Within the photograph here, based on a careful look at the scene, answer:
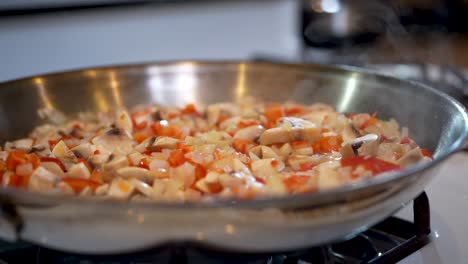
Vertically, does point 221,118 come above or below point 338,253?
above

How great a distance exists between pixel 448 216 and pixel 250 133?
0.44 metres

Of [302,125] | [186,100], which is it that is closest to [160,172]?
[302,125]

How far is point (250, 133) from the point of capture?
1105 mm

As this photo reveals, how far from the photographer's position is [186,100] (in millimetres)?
1418

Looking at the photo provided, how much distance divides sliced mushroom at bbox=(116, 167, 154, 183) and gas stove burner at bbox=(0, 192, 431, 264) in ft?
0.45

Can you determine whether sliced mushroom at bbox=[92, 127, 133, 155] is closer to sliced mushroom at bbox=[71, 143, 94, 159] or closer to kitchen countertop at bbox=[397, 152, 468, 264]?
sliced mushroom at bbox=[71, 143, 94, 159]

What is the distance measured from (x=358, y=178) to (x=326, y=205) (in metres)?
0.18

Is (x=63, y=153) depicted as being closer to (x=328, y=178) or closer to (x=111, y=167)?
(x=111, y=167)

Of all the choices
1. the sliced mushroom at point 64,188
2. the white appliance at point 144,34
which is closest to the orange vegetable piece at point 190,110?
the sliced mushroom at point 64,188

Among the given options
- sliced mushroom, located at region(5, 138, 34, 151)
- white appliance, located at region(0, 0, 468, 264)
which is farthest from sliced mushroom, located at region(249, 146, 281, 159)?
white appliance, located at region(0, 0, 468, 264)

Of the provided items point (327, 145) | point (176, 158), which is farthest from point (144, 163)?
point (327, 145)

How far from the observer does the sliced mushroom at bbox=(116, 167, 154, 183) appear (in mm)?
864

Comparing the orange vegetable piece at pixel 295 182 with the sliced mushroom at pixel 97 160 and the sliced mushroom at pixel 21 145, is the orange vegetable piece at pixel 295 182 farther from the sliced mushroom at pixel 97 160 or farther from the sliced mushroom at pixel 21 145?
the sliced mushroom at pixel 21 145

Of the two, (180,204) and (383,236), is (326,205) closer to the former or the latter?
(180,204)
